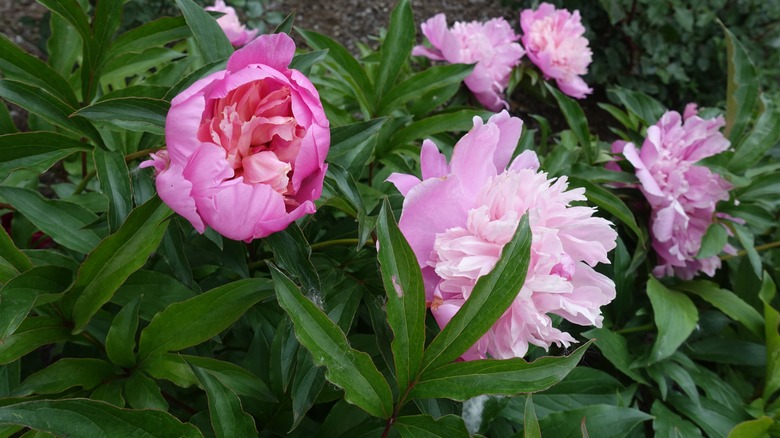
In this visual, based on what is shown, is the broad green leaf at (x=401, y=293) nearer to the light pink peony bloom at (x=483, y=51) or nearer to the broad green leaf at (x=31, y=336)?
the broad green leaf at (x=31, y=336)

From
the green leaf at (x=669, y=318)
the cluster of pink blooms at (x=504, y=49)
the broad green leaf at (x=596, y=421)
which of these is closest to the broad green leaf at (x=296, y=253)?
the broad green leaf at (x=596, y=421)

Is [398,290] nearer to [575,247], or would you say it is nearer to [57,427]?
[575,247]

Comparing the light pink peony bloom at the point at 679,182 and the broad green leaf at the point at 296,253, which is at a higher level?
the broad green leaf at the point at 296,253

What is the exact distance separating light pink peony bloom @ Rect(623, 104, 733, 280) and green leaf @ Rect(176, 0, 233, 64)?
0.67 metres

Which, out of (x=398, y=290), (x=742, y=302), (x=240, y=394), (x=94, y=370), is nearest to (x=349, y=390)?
(x=398, y=290)

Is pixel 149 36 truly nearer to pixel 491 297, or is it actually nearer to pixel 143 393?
pixel 143 393

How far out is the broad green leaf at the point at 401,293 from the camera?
0.56 m

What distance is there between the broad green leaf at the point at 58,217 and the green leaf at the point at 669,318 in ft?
2.79

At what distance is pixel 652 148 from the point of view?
1052mm

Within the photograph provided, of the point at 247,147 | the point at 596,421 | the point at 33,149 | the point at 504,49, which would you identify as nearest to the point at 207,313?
the point at 247,147

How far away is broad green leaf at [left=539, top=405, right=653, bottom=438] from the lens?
0.81 m

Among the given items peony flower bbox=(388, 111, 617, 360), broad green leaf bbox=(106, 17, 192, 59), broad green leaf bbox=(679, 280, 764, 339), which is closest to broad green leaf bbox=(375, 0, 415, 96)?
broad green leaf bbox=(106, 17, 192, 59)

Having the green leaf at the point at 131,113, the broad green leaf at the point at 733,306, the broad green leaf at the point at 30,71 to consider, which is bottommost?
the broad green leaf at the point at 733,306

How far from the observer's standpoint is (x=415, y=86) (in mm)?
1075
